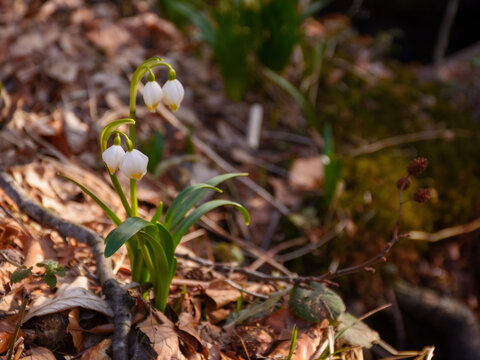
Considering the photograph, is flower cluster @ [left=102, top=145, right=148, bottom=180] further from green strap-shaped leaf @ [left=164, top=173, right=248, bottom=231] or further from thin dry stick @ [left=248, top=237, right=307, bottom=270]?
thin dry stick @ [left=248, top=237, right=307, bottom=270]

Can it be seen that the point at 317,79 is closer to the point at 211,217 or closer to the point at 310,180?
the point at 310,180

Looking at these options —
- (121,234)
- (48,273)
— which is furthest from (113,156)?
(48,273)

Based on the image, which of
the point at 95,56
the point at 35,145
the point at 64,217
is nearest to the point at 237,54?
the point at 95,56

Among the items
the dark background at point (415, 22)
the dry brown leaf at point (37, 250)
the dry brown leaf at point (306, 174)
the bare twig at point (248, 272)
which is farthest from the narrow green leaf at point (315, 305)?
the dark background at point (415, 22)

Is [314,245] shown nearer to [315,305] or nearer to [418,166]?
[315,305]

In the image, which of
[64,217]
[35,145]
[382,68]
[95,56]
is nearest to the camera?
[64,217]
